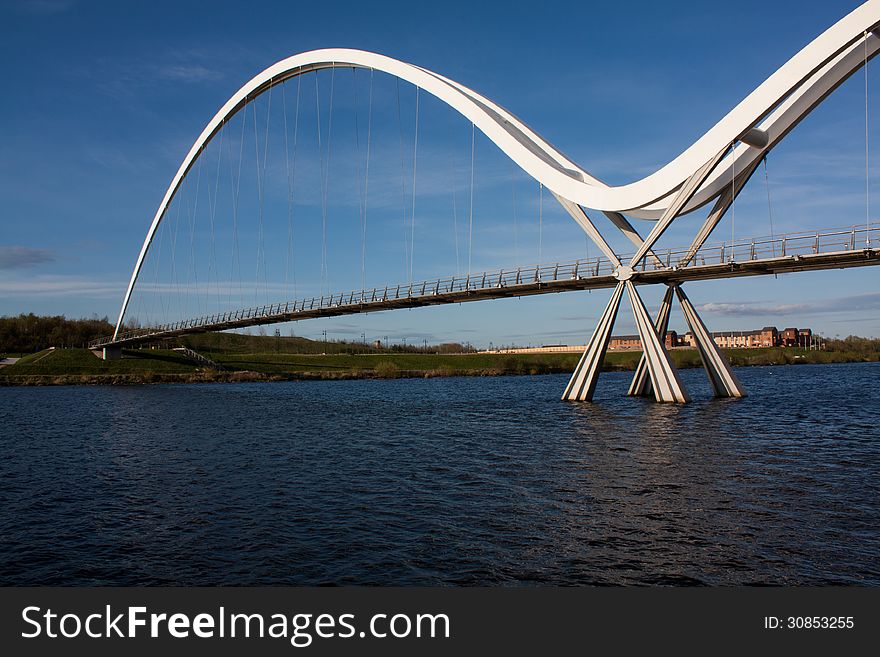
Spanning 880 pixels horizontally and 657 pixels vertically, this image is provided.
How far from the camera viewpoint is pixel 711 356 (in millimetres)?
33969

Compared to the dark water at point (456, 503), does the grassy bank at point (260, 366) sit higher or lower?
higher

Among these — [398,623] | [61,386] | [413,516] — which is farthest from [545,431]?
[61,386]

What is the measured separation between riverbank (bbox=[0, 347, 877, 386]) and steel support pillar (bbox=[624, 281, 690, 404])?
172 ft

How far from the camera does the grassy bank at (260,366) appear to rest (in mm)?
69062

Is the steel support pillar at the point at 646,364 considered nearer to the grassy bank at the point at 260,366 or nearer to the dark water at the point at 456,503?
the dark water at the point at 456,503

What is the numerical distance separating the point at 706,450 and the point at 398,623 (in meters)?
13.8

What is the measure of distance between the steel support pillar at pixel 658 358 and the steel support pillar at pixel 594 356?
99cm

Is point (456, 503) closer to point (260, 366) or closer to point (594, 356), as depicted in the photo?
point (594, 356)

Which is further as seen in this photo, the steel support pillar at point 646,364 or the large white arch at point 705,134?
the steel support pillar at point 646,364

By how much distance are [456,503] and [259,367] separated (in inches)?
2902

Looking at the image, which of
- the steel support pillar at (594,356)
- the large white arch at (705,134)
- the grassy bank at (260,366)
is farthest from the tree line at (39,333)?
the steel support pillar at (594,356)

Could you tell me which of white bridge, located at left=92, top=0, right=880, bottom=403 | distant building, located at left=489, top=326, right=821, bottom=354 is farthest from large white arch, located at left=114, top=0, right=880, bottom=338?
distant building, located at left=489, top=326, right=821, bottom=354

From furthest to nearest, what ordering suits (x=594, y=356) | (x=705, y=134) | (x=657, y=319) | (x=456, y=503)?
(x=657, y=319)
(x=594, y=356)
(x=705, y=134)
(x=456, y=503)

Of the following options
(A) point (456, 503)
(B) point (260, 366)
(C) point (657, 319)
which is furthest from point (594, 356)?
(B) point (260, 366)
